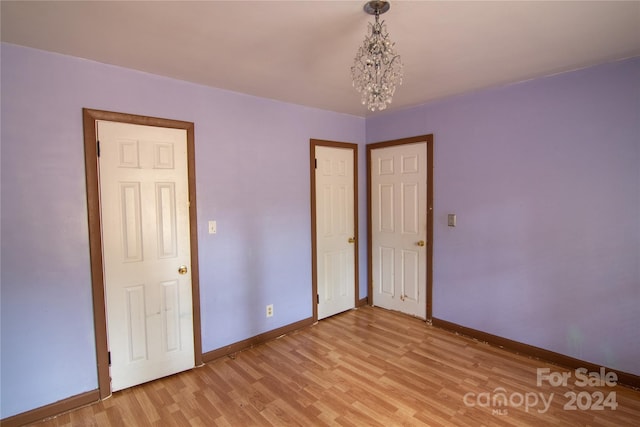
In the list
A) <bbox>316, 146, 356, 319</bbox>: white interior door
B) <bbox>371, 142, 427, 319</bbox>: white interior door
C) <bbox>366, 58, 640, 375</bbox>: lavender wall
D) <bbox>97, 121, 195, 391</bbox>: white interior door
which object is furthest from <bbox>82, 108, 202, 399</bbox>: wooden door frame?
<bbox>366, 58, 640, 375</bbox>: lavender wall

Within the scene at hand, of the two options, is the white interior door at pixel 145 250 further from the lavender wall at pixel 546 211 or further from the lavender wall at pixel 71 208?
the lavender wall at pixel 546 211

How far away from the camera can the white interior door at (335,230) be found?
143 inches

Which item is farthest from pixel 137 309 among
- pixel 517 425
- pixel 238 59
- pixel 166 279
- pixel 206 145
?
pixel 517 425

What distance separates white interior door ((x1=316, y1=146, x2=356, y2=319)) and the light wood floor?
0.77 meters

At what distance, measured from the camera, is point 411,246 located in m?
3.67

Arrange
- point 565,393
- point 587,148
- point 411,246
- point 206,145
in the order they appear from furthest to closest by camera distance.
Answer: point 411,246 → point 206,145 → point 587,148 → point 565,393

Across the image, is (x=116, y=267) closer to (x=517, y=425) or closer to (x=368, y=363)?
(x=368, y=363)

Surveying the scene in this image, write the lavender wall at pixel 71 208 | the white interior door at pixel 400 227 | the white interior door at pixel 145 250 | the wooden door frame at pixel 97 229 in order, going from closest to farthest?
the lavender wall at pixel 71 208, the wooden door frame at pixel 97 229, the white interior door at pixel 145 250, the white interior door at pixel 400 227

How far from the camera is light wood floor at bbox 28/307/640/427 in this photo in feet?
6.74

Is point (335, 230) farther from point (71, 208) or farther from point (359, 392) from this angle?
point (71, 208)

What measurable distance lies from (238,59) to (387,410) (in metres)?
2.65

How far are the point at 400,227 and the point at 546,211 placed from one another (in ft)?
4.85

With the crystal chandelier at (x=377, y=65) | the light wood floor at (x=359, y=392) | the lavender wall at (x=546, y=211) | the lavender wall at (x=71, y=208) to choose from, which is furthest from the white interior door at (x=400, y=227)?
the crystal chandelier at (x=377, y=65)

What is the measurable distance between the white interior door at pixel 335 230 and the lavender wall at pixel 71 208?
862 millimetres
